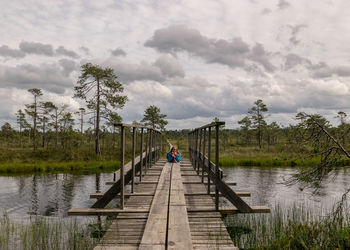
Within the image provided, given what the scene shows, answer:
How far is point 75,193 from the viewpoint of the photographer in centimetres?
1476

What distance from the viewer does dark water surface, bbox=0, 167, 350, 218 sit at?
11953mm

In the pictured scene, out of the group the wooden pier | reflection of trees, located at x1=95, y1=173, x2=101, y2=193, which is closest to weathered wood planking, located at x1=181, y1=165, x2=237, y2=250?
the wooden pier

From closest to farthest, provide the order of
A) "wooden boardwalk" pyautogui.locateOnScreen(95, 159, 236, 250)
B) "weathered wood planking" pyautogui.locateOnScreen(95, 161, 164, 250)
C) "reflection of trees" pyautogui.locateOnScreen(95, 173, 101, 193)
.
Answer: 1. "wooden boardwalk" pyautogui.locateOnScreen(95, 159, 236, 250)
2. "weathered wood planking" pyautogui.locateOnScreen(95, 161, 164, 250)
3. "reflection of trees" pyautogui.locateOnScreen(95, 173, 101, 193)

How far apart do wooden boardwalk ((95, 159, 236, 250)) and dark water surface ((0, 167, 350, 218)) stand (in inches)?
170

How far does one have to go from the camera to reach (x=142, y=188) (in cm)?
895

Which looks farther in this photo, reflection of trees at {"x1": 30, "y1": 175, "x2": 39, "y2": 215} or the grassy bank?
the grassy bank

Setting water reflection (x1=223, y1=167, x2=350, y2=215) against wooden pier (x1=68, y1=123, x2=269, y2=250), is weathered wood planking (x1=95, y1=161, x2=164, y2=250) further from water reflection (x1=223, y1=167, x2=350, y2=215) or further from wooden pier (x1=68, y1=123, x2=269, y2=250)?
water reflection (x1=223, y1=167, x2=350, y2=215)

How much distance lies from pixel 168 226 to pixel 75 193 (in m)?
11.4

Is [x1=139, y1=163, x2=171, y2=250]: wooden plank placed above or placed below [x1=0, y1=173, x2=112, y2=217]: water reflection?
above

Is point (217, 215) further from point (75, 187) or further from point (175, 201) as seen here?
point (75, 187)

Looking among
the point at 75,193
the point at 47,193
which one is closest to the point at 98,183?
the point at 75,193

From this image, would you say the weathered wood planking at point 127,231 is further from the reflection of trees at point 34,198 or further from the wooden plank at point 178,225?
the reflection of trees at point 34,198

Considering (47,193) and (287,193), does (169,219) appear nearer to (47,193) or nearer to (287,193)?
(287,193)

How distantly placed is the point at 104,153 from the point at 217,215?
2784 cm
